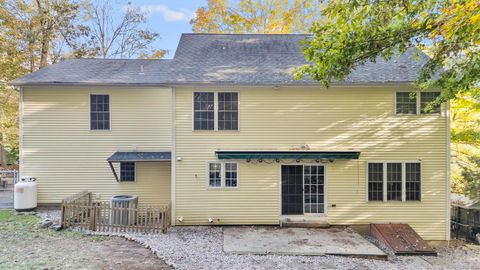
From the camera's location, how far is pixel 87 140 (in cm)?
1134

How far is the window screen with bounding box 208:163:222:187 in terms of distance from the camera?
9712 millimetres

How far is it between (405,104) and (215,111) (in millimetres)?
6810

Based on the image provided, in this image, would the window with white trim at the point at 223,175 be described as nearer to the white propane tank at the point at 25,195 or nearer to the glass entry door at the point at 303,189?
the glass entry door at the point at 303,189

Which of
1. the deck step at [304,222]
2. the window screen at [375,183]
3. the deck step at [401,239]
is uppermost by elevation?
the window screen at [375,183]

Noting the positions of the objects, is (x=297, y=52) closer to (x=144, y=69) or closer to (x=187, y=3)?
(x=144, y=69)

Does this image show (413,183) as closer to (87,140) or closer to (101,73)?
(87,140)

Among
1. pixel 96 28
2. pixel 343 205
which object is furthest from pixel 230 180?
pixel 96 28

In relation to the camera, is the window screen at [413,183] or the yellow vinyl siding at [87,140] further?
the yellow vinyl siding at [87,140]

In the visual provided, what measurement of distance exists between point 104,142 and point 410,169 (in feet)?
39.2

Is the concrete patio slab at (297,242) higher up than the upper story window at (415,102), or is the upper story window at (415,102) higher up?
the upper story window at (415,102)

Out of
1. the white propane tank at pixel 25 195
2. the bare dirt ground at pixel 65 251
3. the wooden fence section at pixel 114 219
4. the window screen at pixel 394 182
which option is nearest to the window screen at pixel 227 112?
the wooden fence section at pixel 114 219

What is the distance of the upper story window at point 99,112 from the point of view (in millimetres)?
11398

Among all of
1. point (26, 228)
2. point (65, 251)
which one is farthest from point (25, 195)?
point (65, 251)

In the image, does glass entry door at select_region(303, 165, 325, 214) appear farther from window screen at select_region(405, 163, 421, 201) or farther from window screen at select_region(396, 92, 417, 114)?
window screen at select_region(396, 92, 417, 114)
